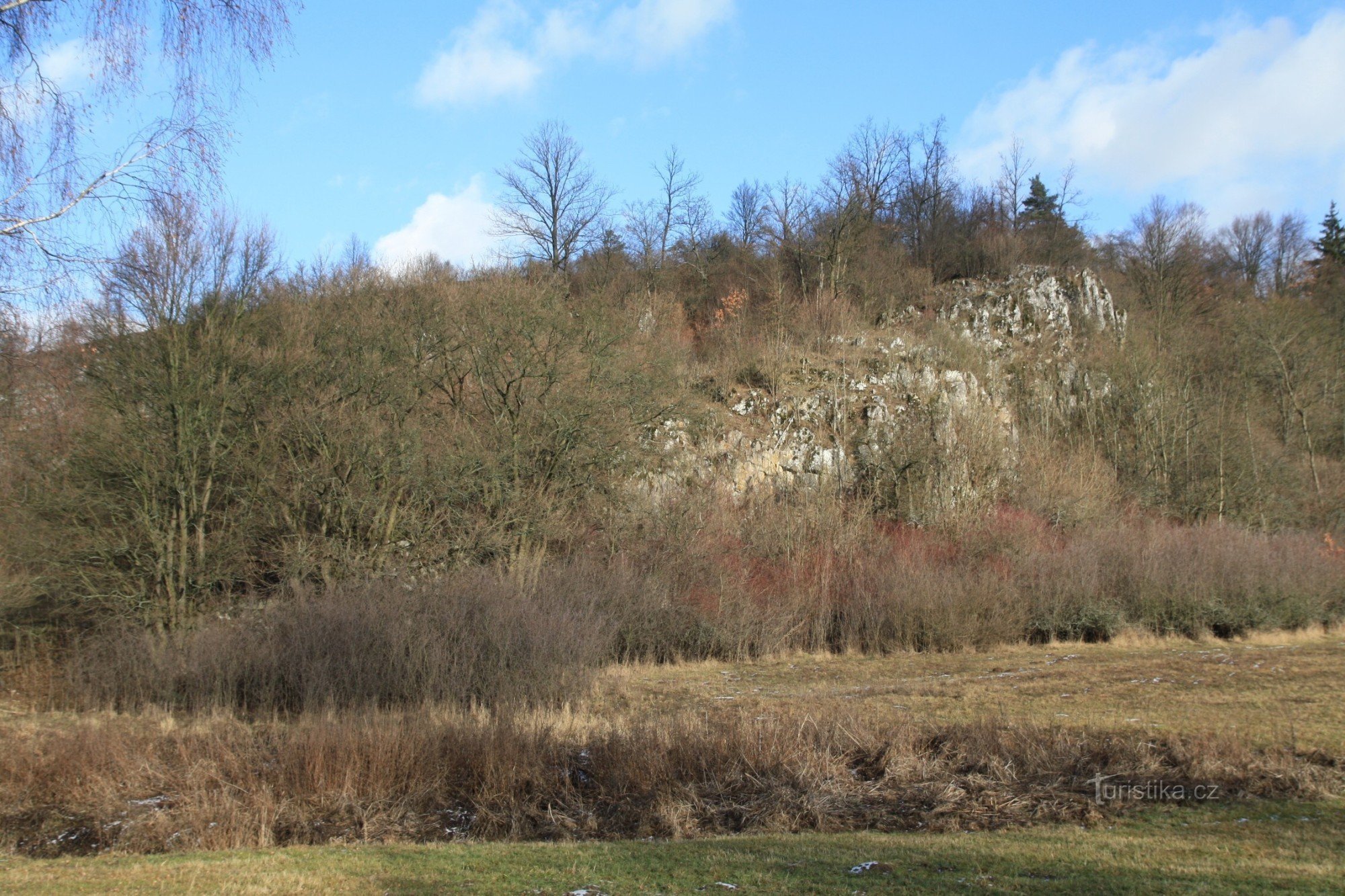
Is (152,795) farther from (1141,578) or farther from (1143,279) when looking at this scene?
(1143,279)

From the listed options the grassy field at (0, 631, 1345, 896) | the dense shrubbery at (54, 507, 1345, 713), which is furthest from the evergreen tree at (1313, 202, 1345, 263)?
the grassy field at (0, 631, 1345, 896)

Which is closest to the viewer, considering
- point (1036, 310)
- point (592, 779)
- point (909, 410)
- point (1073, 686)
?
point (592, 779)

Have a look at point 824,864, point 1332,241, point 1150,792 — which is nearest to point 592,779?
point 824,864

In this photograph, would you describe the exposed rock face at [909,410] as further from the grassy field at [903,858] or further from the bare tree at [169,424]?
the grassy field at [903,858]

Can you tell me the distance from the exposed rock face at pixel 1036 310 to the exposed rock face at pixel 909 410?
0.07 m

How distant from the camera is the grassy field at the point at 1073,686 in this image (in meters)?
11.3

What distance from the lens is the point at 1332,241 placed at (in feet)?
188

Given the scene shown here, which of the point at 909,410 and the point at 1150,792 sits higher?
the point at 909,410

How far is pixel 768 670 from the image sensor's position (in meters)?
19.4

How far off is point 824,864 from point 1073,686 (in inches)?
394

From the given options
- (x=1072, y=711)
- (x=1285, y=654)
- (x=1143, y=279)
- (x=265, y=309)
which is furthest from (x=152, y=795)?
(x=1143, y=279)

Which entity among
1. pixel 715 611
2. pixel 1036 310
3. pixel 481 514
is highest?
pixel 1036 310

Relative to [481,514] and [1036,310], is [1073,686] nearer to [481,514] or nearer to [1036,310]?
[481,514]

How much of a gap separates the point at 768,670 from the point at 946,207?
45.6 meters
